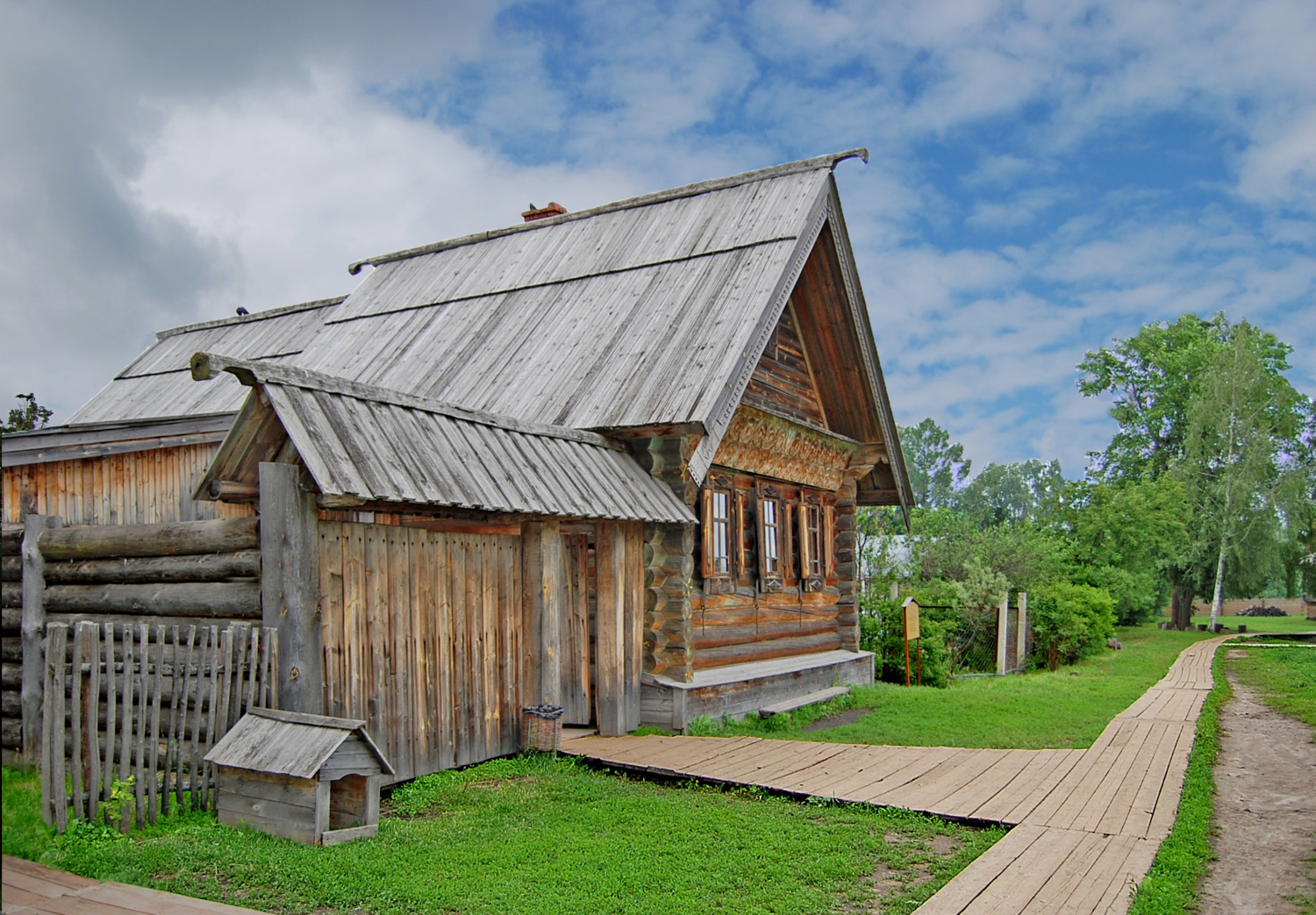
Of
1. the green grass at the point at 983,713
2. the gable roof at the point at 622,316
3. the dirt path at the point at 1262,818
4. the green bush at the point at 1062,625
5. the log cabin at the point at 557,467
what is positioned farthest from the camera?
the green bush at the point at 1062,625

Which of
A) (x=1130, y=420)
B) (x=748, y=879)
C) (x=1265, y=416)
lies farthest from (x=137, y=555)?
(x=1130, y=420)

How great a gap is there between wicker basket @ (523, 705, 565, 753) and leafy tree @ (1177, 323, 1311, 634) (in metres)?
38.3

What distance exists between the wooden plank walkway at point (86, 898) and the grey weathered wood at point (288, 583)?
1.93m

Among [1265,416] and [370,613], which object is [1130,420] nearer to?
[1265,416]

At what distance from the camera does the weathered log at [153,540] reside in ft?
24.6

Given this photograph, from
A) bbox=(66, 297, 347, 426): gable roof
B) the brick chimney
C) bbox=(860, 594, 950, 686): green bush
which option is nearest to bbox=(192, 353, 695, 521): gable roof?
bbox=(860, 594, 950, 686): green bush

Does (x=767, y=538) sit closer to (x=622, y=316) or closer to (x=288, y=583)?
(x=622, y=316)

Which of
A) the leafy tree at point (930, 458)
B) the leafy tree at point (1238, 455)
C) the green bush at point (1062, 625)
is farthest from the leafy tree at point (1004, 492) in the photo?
the green bush at point (1062, 625)

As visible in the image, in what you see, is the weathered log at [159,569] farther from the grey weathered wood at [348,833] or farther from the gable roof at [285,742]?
the grey weathered wood at [348,833]

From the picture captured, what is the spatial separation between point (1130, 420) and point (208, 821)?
49.5 meters

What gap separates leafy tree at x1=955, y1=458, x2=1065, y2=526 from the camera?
281 feet

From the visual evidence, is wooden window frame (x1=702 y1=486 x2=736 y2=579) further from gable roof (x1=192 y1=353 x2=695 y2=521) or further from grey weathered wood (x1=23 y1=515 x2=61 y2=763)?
grey weathered wood (x1=23 y1=515 x2=61 y2=763)

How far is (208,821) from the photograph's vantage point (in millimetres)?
6656

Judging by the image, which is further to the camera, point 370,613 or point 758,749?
point 758,749
